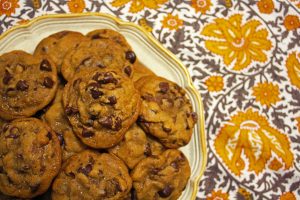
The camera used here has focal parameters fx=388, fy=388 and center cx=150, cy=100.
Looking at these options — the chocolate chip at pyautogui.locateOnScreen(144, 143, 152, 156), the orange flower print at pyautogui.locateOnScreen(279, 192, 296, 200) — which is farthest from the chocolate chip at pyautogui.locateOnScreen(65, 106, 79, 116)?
the orange flower print at pyautogui.locateOnScreen(279, 192, 296, 200)

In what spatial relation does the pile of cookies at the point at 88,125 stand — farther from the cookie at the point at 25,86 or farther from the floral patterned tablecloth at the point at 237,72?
the floral patterned tablecloth at the point at 237,72

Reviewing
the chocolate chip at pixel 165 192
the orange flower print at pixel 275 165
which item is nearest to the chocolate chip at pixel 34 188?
the chocolate chip at pixel 165 192

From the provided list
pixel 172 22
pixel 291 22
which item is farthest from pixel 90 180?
pixel 291 22

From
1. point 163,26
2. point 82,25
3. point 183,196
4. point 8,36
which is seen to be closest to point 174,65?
point 163,26

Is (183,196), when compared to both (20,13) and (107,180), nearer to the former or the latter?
(107,180)

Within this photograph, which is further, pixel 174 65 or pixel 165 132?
pixel 174 65

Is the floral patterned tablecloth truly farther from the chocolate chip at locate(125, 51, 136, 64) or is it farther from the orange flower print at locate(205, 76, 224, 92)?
the chocolate chip at locate(125, 51, 136, 64)

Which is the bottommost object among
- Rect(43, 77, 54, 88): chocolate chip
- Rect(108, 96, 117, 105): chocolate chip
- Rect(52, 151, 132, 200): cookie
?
Rect(52, 151, 132, 200): cookie
